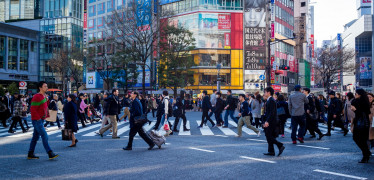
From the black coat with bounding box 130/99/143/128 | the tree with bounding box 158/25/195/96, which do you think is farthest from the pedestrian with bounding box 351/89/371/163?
the tree with bounding box 158/25/195/96

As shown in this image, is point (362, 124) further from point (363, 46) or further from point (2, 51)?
point (363, 46)

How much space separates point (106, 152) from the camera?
8219 millimetres

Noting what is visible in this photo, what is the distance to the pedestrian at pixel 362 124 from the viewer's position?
6980mm

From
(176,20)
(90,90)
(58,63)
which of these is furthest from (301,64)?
(58,63)

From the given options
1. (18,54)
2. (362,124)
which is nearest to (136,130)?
(362,124)

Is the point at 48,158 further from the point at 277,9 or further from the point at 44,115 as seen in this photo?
the point at 277,9

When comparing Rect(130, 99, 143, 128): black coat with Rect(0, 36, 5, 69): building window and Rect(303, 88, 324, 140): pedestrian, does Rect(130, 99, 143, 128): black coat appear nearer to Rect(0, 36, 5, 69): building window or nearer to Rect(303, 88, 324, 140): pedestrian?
Rect(303, 88, 324, 140): pedestrian

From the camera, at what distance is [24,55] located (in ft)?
185

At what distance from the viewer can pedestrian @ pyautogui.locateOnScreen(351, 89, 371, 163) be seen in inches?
275

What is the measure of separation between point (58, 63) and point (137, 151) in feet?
135

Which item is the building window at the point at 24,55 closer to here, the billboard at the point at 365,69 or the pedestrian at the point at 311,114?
the pedestrian at the point at 311,114

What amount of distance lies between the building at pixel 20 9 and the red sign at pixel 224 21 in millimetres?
40301

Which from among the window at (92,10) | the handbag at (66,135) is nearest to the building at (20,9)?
the window at (92,10)

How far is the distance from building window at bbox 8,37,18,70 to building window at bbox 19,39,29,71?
6.08 ft
